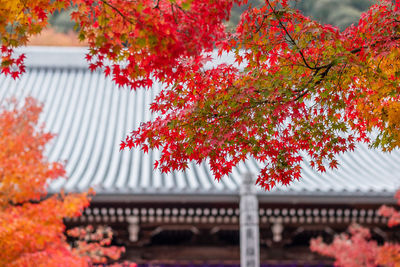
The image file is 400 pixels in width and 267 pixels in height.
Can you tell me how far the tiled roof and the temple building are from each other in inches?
0.6

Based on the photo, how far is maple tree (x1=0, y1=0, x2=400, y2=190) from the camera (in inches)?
87.9

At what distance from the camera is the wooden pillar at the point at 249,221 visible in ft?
21.4

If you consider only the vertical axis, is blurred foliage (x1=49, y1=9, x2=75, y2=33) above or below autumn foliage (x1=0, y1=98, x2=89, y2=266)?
above

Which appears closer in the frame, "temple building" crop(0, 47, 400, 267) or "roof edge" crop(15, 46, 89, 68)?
"temple building" crop(0, 47, 400, 267)

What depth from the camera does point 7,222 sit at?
4.52 meters

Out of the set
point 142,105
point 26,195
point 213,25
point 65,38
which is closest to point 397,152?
point 142,105

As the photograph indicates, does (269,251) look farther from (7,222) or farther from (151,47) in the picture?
(151,47)

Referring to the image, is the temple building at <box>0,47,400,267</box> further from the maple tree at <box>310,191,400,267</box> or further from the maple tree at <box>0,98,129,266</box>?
the maple tree at <box>0,98,129,266</box>

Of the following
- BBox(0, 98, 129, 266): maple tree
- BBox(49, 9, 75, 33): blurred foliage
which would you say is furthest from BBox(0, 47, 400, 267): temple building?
BBox(49, 9, 75, 33): blurred foliage

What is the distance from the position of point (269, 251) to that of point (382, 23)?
5647 millimetres

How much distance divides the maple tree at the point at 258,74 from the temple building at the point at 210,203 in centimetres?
305

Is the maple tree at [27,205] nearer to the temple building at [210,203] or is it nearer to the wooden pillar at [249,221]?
the temple building at [210,203]

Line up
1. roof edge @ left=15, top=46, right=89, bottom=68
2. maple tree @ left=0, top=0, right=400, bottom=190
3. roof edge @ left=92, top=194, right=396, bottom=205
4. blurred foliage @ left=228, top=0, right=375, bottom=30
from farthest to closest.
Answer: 1. blurred foliage @ left=228, top=0, right=375, bottom=30
2. roof edge @ left=15, top=46, right=89, bottom=68
3. roof edge @ left=92, top=194, right=396, bottom=205
4. maple tree @ left=0, top=0, right=400, bottom=190

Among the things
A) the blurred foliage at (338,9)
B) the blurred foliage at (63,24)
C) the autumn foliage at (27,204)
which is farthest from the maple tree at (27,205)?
the blurred foliage at (63,24)
